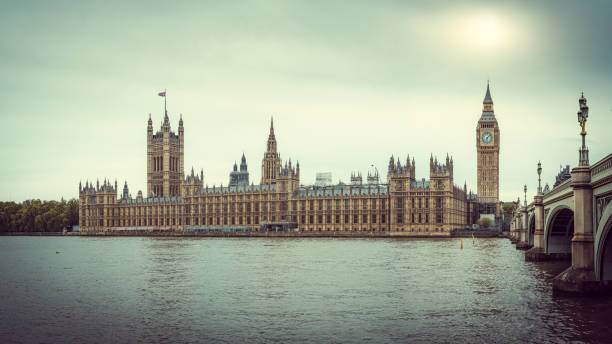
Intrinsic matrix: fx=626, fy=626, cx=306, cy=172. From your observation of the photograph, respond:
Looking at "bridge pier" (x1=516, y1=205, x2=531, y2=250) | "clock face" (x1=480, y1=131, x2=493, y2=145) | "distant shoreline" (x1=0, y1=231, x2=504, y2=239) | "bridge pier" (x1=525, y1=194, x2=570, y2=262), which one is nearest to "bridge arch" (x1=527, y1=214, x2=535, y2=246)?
"bridge pier" (x1=516, y1=205, x2=531, y2=250)

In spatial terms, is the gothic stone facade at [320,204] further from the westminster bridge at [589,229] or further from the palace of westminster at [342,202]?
the westminster bridge at [589,229]

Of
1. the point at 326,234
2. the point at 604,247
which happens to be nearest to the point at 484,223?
the point at 326,234

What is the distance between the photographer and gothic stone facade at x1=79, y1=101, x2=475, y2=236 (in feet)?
479

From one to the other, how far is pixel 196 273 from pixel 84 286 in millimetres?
9643

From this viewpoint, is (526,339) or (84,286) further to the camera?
(84,286)

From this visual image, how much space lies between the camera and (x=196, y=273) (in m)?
49.2

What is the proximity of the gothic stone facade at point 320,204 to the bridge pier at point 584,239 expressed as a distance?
11494 centimetres

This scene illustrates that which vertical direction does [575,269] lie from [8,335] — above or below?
above

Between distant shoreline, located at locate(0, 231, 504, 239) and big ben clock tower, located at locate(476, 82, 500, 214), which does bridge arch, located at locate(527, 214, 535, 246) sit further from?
big ben clock tower, located at locate(476, 82, 500, 214)

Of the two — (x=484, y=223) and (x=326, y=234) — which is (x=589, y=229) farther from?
(x=484, y=223)

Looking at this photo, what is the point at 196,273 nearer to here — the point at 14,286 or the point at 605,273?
the point at 14,286

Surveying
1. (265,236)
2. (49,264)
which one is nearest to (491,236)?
(265,236)

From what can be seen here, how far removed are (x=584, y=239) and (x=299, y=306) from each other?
13.9 metres

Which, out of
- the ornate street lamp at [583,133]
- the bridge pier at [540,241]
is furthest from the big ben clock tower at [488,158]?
the ornate street lamp at [583,133]
